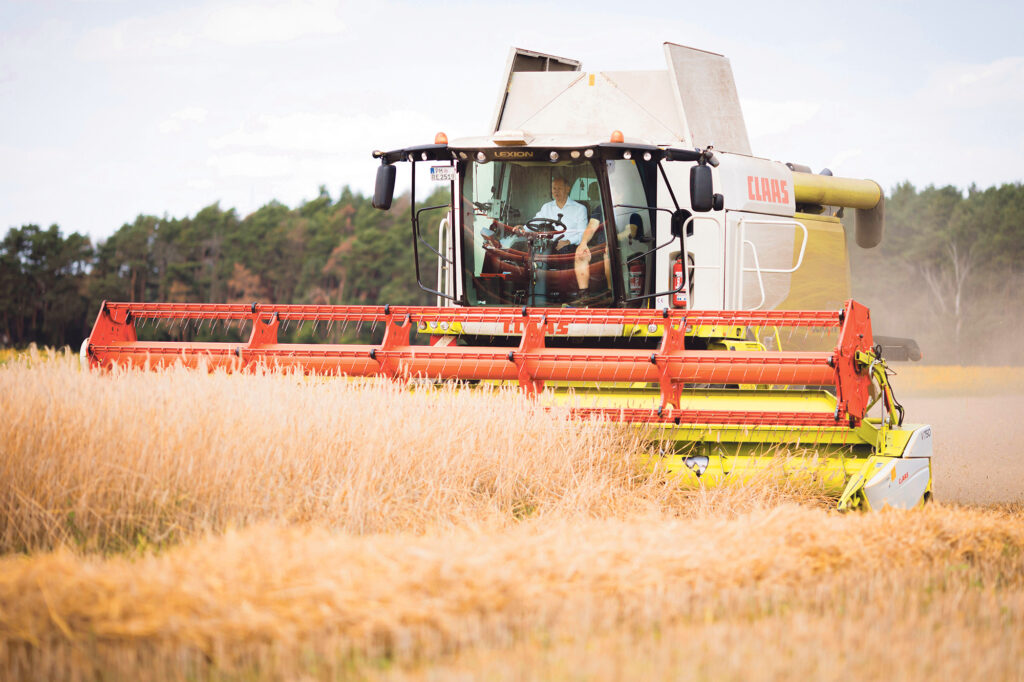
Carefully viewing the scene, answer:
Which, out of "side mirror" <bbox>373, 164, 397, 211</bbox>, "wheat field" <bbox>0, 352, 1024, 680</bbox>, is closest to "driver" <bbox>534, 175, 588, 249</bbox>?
"side mirror" <bbox>373, 164, 397, 211</bbox>

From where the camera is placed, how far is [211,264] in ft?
127

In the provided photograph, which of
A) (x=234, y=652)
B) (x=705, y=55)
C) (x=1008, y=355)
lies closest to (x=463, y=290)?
(x=705, y=55)

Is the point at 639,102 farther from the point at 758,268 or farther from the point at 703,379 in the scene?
the point at 703,379

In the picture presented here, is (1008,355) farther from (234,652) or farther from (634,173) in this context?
(234,652)

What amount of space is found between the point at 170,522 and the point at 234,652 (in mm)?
1498

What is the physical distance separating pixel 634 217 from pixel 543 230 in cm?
62

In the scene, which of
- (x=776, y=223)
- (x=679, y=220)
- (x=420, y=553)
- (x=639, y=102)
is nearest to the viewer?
(x=420, y=553)

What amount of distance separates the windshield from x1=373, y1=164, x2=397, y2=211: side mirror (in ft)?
1.64

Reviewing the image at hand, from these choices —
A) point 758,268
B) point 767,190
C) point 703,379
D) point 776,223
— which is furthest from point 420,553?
point 767,190

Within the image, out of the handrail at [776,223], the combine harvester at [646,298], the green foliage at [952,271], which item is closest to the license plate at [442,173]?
the combine harvester at [646,298]

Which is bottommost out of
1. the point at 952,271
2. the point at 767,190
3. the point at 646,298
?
the point at 646,298

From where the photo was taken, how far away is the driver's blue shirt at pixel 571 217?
6238 mm

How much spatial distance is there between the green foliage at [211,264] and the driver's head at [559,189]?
26270 millimetres

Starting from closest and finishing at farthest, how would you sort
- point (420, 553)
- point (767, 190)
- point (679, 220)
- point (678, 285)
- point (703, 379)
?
point (420, 553) → point (703, 379) → point (679, 220) → point (678, 285) → point (767, 190)
